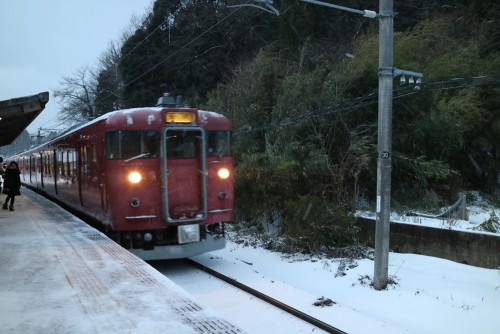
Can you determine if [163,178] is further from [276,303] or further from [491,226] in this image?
[491,226]

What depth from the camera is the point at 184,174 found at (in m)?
9.58

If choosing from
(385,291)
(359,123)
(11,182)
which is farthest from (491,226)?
(11,182)

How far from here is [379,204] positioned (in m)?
9.02

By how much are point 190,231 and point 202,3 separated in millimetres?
26011

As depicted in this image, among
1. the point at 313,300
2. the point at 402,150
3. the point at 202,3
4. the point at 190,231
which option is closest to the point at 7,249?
the point at 190,231

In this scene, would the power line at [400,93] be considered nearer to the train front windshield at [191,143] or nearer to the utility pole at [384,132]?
the utility pole at [384,132]

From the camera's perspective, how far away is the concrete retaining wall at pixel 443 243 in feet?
33.5

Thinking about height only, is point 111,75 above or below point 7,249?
above

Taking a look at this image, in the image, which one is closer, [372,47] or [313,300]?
[313,300]

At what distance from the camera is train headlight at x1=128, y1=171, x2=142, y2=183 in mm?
9195

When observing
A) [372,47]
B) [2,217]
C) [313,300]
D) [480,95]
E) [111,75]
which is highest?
[111,75]

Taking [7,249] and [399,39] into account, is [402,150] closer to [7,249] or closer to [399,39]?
[399,39]

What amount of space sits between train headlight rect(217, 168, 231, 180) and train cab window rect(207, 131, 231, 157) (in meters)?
0.32

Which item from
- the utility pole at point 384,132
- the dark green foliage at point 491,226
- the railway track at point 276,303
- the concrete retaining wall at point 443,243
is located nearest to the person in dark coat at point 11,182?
the railway track at point 276,303
